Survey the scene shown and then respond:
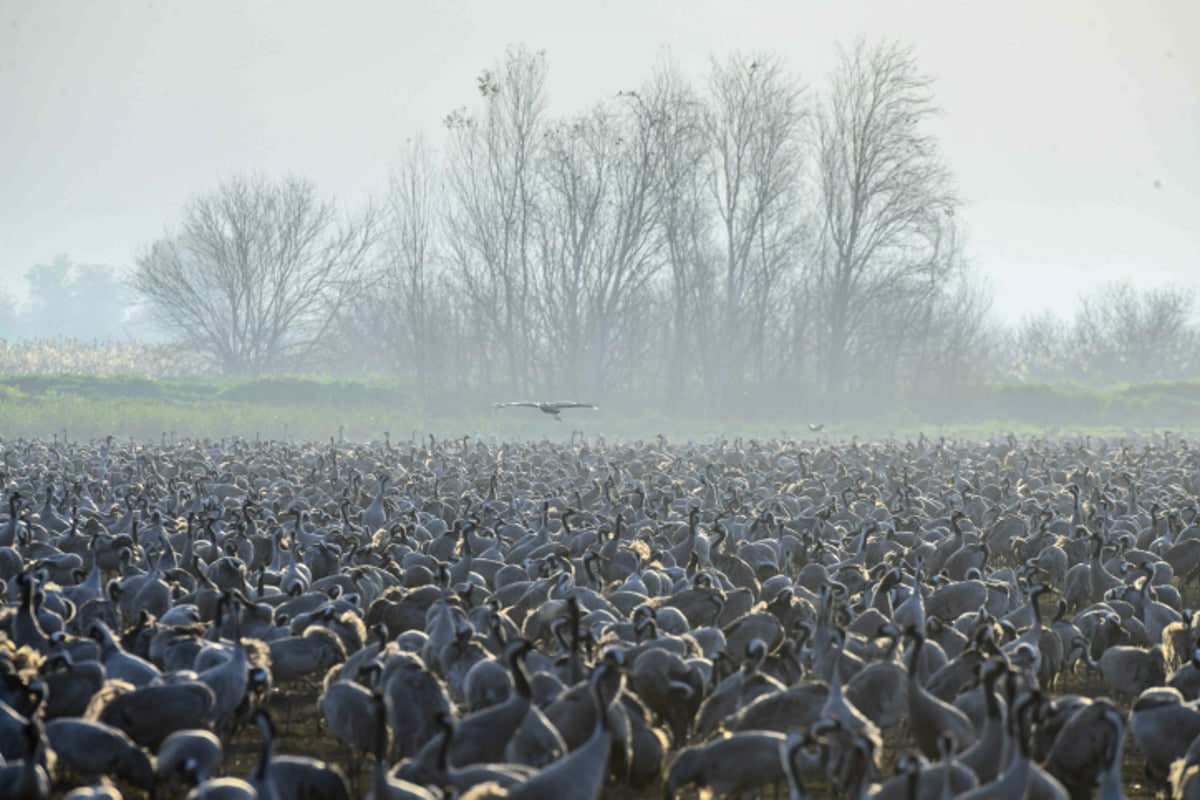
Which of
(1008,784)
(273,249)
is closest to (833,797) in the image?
(1008,784)

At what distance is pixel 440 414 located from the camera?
5528cm

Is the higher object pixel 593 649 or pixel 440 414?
pixel 440 414

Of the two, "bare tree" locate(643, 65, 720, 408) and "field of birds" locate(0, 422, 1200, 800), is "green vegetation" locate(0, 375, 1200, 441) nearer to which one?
"bare tree" locate(643, 65, 720, 408)

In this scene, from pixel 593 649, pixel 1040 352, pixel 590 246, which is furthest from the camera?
pixel 1040 352

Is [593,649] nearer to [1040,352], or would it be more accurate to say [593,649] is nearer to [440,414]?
[440,414]

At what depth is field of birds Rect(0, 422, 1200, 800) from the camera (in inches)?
289

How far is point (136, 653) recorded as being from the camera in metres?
10.1

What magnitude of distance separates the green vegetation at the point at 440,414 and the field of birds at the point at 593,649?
1138 inches

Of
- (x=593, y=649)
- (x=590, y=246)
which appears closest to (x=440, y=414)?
(x=590, y=246)

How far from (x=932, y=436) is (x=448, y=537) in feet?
136

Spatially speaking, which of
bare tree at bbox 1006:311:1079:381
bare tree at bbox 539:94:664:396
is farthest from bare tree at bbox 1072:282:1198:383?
bare tree at bbox 539:94:664:396

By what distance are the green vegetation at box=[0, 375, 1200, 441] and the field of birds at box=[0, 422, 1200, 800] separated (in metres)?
28.9

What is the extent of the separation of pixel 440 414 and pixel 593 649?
4593 centimetres

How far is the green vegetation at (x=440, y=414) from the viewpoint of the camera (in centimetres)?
4891
